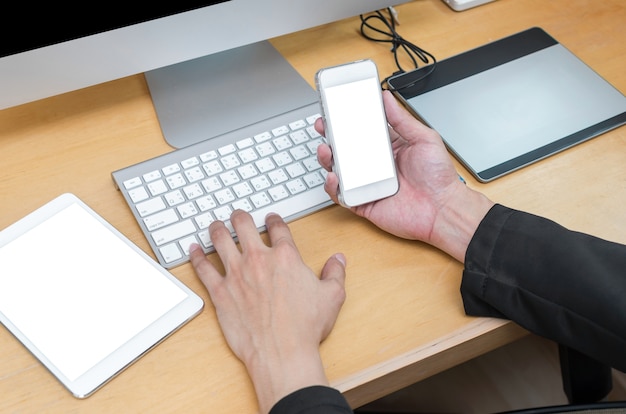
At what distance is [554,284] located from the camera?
0.62 metres

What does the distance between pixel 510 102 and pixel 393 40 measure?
0.19 m

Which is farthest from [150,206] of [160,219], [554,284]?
[554,284]

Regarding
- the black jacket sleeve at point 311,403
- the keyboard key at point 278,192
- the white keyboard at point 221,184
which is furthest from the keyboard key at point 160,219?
the black jacket sleeve at point 311,403

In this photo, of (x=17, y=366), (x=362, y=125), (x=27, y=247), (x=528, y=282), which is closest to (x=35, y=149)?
(x=27, y=247)

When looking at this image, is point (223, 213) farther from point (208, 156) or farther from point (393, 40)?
point (393, 40)

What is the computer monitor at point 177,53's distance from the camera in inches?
26.8

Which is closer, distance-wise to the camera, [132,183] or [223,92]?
[132,183]

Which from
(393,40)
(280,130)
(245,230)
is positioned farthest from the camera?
(393,40)

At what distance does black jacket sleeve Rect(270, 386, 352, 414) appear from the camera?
0.56 meters

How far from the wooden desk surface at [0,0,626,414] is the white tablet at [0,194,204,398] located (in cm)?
1

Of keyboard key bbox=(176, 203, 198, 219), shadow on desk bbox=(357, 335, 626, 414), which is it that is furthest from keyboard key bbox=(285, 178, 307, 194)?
shadow on desk bbox=(357, 335, 626, 414)

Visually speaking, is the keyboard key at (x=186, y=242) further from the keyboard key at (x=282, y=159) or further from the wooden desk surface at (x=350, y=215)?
the keyboard key at (x=282, y=159)

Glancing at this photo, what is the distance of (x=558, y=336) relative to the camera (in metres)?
0.63

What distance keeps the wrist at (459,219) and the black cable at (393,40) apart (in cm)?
19
